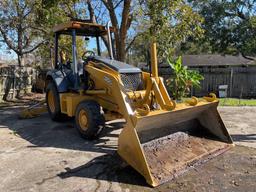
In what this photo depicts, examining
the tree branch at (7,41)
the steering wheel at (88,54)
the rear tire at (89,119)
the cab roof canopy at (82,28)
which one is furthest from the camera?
the tree branch at (7,41)

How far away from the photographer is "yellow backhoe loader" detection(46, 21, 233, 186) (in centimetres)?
448

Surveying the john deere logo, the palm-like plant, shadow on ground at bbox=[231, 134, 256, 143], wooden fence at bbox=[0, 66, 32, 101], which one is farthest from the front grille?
wooden fence at bbox=[0, 66, 32, 101]

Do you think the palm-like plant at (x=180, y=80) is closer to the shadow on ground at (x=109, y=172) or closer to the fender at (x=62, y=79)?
the fender at (x=62, y=79)

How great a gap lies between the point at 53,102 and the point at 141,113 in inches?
168

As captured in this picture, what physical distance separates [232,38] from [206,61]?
10.3 metres

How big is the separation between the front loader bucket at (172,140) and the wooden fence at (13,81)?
413 inches

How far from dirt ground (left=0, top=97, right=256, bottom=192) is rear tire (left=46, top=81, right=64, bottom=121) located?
83 cm

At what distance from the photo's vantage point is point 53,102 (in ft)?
27.0

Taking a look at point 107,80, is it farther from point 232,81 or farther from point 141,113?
point 232,81

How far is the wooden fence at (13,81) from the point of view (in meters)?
14.1

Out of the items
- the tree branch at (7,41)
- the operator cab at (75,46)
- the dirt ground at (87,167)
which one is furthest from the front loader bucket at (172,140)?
the tree branch at (7,41)

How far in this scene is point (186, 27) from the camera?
11.0 m

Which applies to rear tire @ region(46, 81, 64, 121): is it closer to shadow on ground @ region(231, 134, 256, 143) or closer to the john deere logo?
the john deere logo

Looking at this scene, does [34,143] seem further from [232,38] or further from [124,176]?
[232,38]
